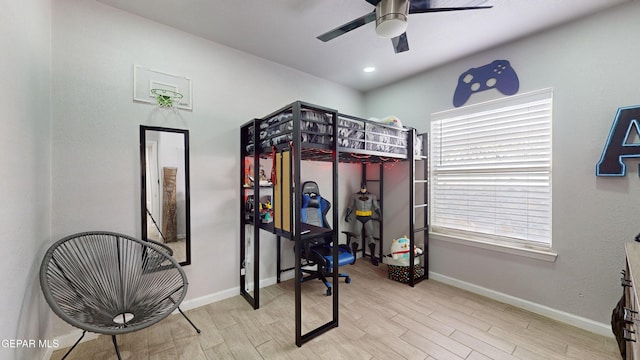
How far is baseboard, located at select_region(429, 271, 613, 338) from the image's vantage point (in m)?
1.95

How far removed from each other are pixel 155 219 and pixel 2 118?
3.91ft

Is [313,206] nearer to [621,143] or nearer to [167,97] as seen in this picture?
[167,97]

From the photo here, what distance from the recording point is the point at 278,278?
9.50ft

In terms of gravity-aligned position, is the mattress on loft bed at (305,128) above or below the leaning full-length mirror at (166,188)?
above

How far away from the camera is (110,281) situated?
1870mm

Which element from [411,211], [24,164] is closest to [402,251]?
[411,211]

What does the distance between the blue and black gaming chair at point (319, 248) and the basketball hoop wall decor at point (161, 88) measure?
1668 mm

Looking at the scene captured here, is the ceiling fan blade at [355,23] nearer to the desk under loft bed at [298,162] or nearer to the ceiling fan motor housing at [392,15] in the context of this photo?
the ceiling fan motor housing at [392,15]

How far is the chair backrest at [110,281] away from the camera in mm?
1504

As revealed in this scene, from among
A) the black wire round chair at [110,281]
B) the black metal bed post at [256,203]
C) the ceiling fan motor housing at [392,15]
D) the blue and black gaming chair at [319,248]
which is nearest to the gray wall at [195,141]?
the black wire round chair at [110,281]

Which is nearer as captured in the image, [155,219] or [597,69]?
[597,69]

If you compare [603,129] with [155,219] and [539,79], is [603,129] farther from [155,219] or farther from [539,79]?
[155,219]

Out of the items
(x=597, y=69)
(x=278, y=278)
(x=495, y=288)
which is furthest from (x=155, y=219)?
(x=597, y=69)

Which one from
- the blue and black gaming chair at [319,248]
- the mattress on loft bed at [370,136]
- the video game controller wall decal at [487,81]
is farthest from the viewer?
the blue and black gaming chair at [319,248]
